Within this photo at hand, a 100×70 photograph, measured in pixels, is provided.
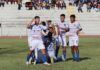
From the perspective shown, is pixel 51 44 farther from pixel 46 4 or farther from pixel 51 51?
pixel 46 4

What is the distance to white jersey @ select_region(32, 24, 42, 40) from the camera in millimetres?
17797

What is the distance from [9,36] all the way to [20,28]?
1418 mm

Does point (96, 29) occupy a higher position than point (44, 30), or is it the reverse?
point (44, 30)

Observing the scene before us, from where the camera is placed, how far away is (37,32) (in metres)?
17.8

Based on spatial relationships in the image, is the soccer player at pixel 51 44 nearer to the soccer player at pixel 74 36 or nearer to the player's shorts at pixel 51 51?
the player's shorts at pixel 51 51

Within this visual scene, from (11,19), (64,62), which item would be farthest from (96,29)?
(64,62)

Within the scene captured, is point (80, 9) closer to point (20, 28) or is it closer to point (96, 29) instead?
point (96, 29)

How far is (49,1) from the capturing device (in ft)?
171

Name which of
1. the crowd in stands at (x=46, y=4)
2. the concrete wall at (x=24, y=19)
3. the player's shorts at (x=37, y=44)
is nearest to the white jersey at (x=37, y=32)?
the player's shorts at (x=37, y=44)

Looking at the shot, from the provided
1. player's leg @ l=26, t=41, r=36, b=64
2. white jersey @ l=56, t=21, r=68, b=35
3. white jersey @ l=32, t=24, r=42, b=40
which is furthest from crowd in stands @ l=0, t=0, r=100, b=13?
white jersey @ l=32, t=24, r=42, b=40

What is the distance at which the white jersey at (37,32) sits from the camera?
1780 cm

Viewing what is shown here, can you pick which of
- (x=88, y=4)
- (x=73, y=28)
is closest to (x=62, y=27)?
(x=73, y=28)

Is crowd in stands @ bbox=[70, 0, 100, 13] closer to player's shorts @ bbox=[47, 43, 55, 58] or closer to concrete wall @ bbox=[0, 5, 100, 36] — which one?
Answer: concrete wall @ bbox=[0, 5, 100, 36]

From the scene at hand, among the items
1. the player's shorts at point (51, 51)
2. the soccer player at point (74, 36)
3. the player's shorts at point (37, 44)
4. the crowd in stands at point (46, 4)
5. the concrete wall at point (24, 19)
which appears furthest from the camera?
the crowd in stands at point (46, 4)
